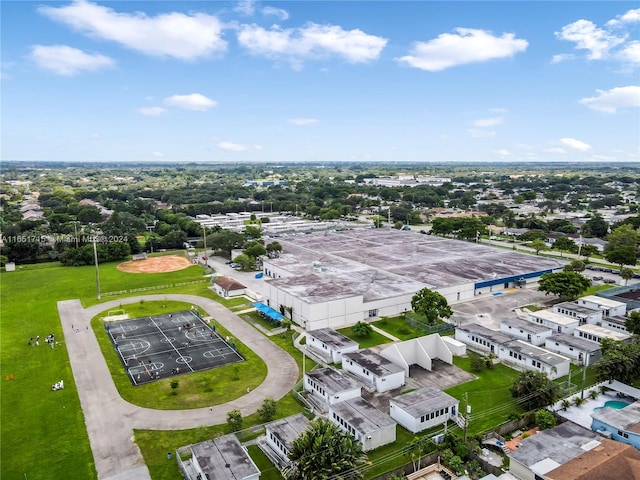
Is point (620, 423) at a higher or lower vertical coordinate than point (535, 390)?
lower

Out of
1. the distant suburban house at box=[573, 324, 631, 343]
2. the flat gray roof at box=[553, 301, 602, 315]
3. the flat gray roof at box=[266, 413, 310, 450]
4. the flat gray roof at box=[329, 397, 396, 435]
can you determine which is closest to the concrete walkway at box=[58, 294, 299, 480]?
the flat gray roof at box=[266, 413, 310, 450]

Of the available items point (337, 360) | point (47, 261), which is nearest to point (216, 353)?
point (337, 360)

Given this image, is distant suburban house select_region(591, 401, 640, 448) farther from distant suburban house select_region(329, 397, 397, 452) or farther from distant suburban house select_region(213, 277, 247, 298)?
Answer: distant suburban house select_region(213, 277, 247, 298)

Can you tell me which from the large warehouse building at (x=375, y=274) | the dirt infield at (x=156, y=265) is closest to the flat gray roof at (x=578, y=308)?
the large warehouse building at (x=375, y=274)

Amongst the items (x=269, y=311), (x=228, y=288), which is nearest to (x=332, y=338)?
(x=269, y=311)

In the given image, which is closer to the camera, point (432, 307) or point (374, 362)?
point (374, 362)

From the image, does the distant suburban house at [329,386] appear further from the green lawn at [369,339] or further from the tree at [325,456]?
the green lawn at [369,339]

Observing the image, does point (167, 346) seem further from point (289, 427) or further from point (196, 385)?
point (289, 427)

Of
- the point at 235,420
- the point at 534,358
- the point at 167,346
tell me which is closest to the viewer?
the point at 235,420

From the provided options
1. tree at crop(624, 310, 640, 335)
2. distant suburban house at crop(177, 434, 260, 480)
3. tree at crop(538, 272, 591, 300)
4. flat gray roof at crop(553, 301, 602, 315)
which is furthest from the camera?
tree at crop(538, 272, 591, 300)
